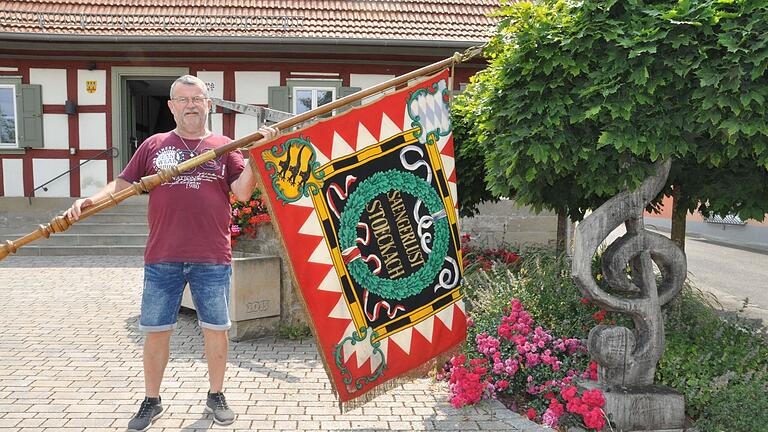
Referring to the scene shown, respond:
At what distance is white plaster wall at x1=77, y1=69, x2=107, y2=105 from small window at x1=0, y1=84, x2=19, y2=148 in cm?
124

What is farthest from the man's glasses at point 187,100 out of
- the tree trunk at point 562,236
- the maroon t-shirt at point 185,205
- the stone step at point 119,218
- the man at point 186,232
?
the stone step at point 119,218

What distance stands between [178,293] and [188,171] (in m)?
0.69

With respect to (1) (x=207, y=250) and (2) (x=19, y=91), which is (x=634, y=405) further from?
(2) (x=19, y=91)

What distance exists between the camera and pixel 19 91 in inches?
432

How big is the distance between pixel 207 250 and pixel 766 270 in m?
12.2

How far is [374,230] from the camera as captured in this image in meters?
2.96

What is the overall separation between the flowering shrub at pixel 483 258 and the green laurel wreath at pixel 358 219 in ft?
8.98

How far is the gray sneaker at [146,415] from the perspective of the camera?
3059mm

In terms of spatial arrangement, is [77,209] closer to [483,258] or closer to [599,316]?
[599,316]

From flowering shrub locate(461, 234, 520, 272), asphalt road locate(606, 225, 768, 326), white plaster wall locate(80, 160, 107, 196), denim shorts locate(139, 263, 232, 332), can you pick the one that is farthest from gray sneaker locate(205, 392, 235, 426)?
white plaster wall locate(80, 160, 107, 196)

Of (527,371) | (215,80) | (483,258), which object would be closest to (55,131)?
(215,80)

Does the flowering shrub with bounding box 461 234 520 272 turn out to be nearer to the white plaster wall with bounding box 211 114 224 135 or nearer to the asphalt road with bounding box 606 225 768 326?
the asphalt road with bounding box 606 225 768 326

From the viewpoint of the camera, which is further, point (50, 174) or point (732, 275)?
point (50, 174)

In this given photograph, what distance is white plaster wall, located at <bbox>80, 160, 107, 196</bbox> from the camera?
11266 mm
